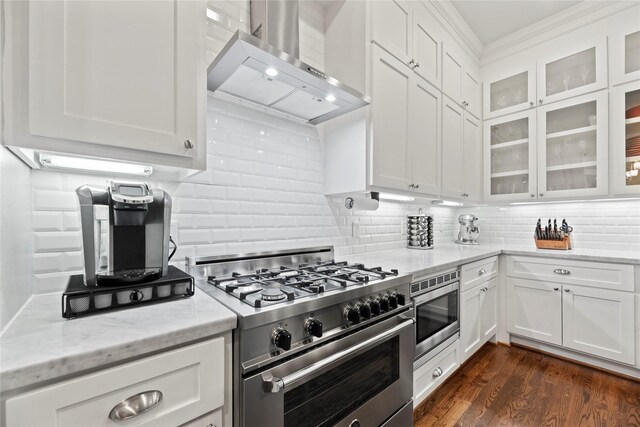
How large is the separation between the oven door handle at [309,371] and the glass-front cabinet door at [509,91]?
289 centimetres

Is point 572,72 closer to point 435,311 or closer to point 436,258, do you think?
point 436,258

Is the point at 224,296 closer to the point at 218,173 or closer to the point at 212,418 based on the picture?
the point at 212,418

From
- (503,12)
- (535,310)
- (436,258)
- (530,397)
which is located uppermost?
(503,12)

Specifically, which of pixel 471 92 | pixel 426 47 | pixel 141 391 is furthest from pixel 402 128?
pixel 141 391

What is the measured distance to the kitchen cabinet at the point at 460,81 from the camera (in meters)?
2.52

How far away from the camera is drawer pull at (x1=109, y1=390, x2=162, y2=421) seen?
0.67m

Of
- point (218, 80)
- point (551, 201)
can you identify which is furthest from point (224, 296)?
point (551, 201)

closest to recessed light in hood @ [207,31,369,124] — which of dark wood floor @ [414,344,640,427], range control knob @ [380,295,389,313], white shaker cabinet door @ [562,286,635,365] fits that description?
range control knob @ [380,295,389,313]

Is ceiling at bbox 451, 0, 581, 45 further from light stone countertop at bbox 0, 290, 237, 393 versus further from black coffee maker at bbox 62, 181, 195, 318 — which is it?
light stone countertop at bbox 0, 290, 237, 393

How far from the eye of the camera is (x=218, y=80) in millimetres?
1390

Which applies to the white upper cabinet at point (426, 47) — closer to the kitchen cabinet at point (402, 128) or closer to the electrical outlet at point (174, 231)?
the kitchen cabinet at point (402, 128)

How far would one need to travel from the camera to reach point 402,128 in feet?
6.64

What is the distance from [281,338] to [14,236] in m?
0.83

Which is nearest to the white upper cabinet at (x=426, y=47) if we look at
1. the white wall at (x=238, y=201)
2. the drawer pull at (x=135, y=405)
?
the white wall at (x=238, y=201)
